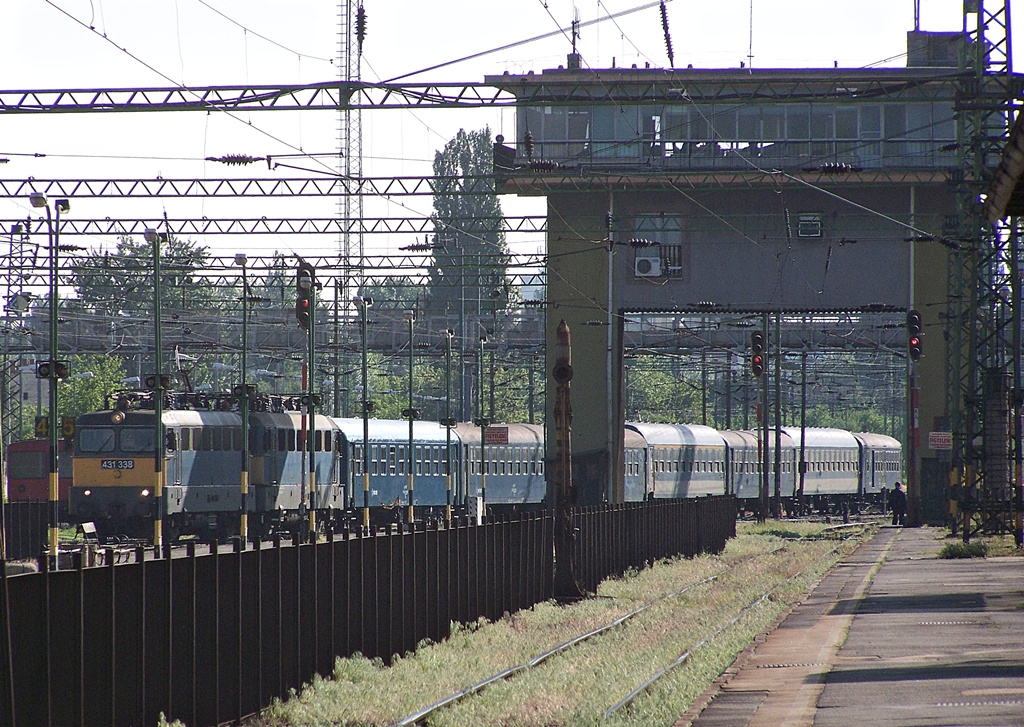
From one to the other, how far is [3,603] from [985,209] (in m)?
11.6

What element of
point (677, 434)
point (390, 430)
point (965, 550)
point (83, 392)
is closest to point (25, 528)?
point (390, 430)

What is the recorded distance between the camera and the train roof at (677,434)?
186 ft

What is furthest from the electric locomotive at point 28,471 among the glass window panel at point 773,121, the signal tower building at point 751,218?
the glass window panel at point 773,121

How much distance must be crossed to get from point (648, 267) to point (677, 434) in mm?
12480

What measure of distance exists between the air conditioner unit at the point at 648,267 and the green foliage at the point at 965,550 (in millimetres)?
17751

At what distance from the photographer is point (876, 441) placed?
7856 cm

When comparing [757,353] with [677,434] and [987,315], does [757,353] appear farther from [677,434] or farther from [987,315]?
[677,434]

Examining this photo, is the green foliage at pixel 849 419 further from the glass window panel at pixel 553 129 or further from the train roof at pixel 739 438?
the glass window panel at pixel 553 129

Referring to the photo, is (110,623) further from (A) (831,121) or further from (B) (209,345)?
(B) (209,345)

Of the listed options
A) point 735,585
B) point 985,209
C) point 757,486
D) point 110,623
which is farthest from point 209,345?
point 110,623

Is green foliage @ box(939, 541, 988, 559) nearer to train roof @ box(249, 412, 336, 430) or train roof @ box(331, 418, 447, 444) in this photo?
train roof @ box(249, 412, 336, 430)

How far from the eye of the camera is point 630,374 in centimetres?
13225

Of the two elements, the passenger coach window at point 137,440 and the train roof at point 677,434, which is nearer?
the passenger coach window at point 137,440

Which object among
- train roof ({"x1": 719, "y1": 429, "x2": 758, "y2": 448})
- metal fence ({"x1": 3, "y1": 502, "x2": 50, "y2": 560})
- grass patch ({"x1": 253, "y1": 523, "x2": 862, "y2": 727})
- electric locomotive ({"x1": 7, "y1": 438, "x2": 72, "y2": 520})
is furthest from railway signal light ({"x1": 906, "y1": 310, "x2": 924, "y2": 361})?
train roof ({"x1": 719, "y1": 429, "x2": 758, "y2": 448})
